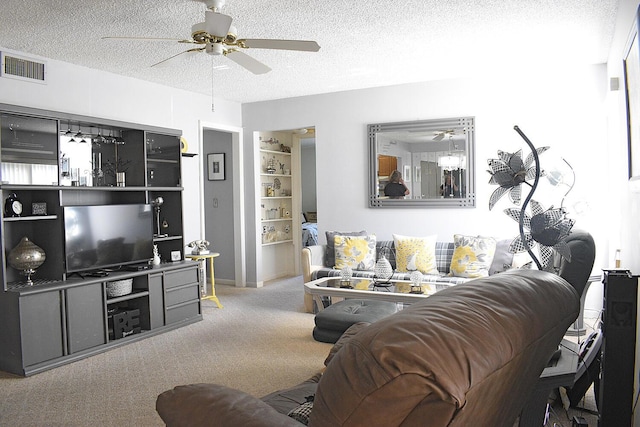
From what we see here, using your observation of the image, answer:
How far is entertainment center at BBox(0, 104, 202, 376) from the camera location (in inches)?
158

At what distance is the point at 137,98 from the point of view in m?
5.78

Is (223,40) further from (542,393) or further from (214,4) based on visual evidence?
(542,393)

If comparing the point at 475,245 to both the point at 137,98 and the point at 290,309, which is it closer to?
the point at 290,309

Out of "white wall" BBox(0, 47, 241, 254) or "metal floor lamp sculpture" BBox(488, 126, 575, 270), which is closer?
"metal floor lamp sculpture" BBox(488, 126, 575, 270)

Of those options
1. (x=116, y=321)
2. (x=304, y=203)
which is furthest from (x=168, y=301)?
(x=304, y=203)

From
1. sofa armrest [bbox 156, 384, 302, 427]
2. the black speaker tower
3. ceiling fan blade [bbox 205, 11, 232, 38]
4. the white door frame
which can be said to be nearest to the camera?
sofa armrest [bbox 156, 384, 302, 427]

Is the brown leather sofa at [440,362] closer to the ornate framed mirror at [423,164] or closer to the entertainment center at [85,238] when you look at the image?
the entertainment center at [85,238]

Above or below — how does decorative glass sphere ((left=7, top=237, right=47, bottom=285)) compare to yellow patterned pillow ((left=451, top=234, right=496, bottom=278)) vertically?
above

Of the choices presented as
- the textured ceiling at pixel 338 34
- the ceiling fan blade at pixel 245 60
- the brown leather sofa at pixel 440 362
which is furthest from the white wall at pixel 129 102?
the brown leather sofa at pixel 440 362

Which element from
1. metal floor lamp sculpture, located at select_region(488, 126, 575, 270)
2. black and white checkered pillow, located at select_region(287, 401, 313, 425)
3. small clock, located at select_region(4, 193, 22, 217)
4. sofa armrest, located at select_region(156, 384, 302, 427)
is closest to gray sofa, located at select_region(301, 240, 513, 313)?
metal floor lamp sculpture, located at select_region(488, 126, 575, 270)

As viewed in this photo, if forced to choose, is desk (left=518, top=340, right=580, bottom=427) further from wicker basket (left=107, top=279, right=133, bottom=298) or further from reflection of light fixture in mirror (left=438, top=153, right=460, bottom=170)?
reflection of light fixture in mirror (left=438, top=153, right=460, bottom=170)

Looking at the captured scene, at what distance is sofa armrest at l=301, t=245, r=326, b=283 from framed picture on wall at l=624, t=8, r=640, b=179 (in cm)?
359

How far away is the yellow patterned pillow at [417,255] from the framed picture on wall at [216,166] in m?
3.17

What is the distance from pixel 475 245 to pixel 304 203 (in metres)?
7.04
